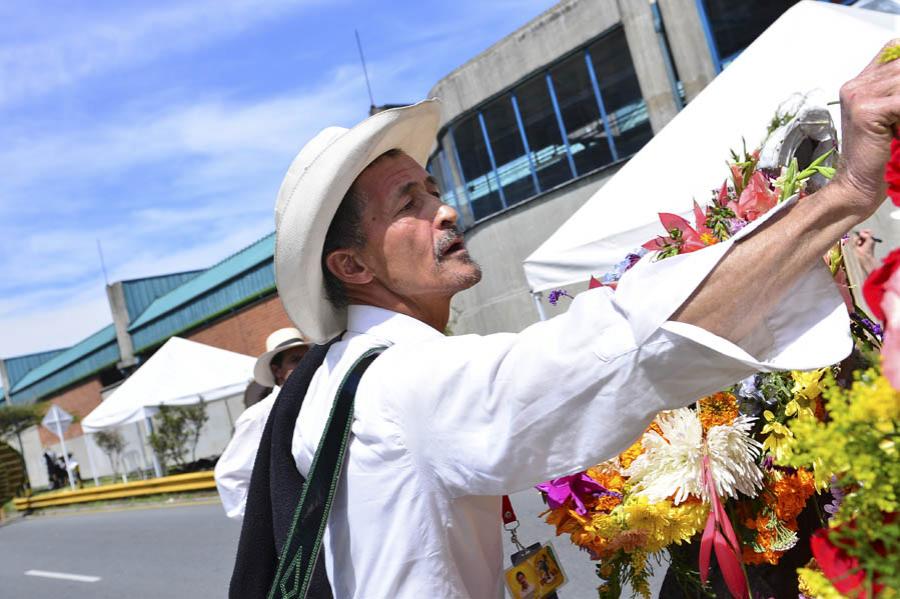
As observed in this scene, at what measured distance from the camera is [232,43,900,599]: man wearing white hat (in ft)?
3.99

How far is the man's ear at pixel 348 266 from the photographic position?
6.69 ft

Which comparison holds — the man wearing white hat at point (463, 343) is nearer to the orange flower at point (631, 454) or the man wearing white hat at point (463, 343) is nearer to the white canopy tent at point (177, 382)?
the orange flower at point (631, 454)

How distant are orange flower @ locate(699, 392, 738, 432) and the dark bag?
0.81m

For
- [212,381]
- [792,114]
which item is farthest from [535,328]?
[212,381]

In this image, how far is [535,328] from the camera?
1405 millimetres

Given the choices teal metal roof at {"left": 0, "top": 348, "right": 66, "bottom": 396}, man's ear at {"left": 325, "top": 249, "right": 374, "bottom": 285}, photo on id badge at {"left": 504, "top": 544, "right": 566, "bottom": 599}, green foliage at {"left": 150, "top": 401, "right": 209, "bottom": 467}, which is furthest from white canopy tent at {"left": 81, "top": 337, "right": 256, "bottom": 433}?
teal metal roof at {"left": 0, "top": 348, "right": 66, "bottom": 396}

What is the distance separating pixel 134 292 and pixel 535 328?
38095mm

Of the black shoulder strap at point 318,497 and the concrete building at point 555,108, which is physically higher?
the concrete building at point 555,108

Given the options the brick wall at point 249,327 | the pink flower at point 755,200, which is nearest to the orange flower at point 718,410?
the pink flower at point 755,200

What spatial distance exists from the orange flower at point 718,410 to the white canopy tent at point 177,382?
45.0ft

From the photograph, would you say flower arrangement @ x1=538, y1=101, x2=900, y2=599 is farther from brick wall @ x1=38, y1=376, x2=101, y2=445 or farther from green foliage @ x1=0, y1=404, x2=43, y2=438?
brick wall @ x1=38, y1=376, x2=101, y2=445

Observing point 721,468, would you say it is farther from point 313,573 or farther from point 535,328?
point 313,573

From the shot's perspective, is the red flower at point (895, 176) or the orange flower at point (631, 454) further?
the orange flower at point (631, 454)

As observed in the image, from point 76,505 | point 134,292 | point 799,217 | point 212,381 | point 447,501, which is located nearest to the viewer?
point 799,217
